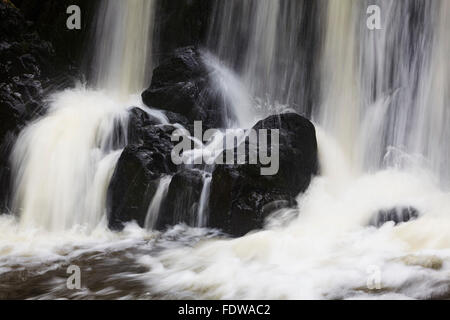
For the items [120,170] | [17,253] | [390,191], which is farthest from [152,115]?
[390,191]

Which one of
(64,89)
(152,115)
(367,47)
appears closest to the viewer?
(152,115)

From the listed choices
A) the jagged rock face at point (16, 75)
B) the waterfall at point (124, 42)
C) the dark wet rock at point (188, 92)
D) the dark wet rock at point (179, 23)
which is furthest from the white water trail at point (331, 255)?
the waterfall at point (124, 42)

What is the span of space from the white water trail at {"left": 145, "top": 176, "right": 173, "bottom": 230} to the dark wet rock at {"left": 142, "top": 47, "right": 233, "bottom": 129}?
7.83 ft

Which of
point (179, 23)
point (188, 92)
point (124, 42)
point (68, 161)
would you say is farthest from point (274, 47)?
point (68, 161)

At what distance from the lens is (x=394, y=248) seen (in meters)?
5.55

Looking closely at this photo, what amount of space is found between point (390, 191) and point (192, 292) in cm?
469

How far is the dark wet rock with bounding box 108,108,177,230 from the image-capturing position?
771 centimetres

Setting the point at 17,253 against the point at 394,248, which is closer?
the point at 394,248

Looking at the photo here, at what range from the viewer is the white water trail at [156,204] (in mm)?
7520

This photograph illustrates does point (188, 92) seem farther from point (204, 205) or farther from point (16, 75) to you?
point (16, 75)

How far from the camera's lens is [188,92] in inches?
390

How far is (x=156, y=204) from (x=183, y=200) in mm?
588

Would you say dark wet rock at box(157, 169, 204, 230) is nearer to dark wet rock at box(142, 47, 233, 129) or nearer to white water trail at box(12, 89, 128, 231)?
white water trail at box(12, 89, 128, 231)

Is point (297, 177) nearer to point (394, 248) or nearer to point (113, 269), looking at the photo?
point (394, 248)
